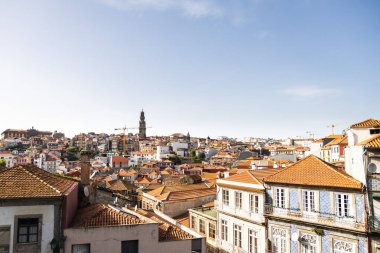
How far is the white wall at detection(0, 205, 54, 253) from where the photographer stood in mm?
12414

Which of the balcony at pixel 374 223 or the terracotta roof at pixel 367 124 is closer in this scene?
the balcony at pixel 374 223

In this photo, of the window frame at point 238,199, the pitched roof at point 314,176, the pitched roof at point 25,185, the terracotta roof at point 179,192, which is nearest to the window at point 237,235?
the window frame at point 238,199

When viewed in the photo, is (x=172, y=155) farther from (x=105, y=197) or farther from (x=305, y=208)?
(x=305, y=208)

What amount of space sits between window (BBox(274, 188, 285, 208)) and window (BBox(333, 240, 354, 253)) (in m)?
4.11

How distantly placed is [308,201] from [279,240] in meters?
3.77

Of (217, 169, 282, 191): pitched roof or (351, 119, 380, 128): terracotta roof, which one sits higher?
(351, 119, 380, 128): terracotta roof

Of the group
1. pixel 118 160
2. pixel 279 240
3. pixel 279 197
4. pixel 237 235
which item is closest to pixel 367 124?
pixel 279 197

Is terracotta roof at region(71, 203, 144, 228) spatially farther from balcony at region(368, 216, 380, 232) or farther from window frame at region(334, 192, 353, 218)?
balcony at region(368, 216, 380, 232)

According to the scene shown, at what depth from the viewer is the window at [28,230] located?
12668 mm

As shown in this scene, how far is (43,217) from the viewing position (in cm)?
1284

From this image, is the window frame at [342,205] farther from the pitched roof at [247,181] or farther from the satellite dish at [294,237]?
the pitched roof at [247,181]

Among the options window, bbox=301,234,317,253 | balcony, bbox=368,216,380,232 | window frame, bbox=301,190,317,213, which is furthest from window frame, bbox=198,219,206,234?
balcony, bbox=368,216,380,232

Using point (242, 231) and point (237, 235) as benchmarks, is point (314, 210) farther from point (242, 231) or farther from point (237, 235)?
point (237, 235)

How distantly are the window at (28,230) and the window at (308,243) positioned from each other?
1687cm
